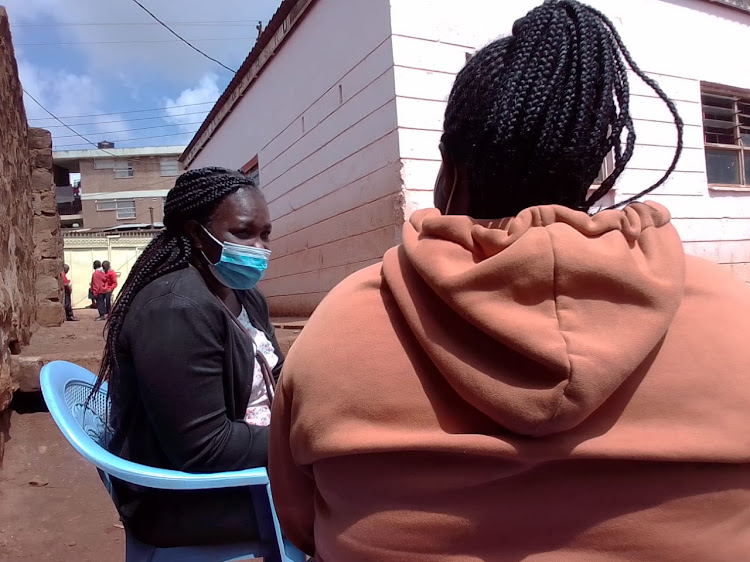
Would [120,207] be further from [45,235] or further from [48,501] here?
[48,501]

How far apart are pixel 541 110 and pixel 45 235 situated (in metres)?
6.63

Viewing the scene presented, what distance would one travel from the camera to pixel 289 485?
3.29 feet

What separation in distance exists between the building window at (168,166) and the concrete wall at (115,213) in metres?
1.82

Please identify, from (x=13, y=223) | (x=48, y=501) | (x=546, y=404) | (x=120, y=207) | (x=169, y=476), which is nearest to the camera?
(x=546, y=404)

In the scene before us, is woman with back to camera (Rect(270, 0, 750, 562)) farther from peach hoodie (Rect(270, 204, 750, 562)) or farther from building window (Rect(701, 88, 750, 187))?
building window (Rect(701, 88, 750, 187))

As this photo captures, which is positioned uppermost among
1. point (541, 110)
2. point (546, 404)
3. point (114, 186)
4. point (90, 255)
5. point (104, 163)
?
point (104, 163)

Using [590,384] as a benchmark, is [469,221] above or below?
above

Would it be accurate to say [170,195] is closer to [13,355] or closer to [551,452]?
[551,452]

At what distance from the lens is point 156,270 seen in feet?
6.03

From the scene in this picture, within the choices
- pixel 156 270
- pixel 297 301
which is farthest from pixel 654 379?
pixel 297 301

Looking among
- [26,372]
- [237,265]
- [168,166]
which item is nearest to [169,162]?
[168,166]

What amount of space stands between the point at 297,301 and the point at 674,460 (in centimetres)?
638

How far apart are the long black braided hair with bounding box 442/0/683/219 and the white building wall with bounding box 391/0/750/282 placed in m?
3.77

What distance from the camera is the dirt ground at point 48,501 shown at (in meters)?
2.68
